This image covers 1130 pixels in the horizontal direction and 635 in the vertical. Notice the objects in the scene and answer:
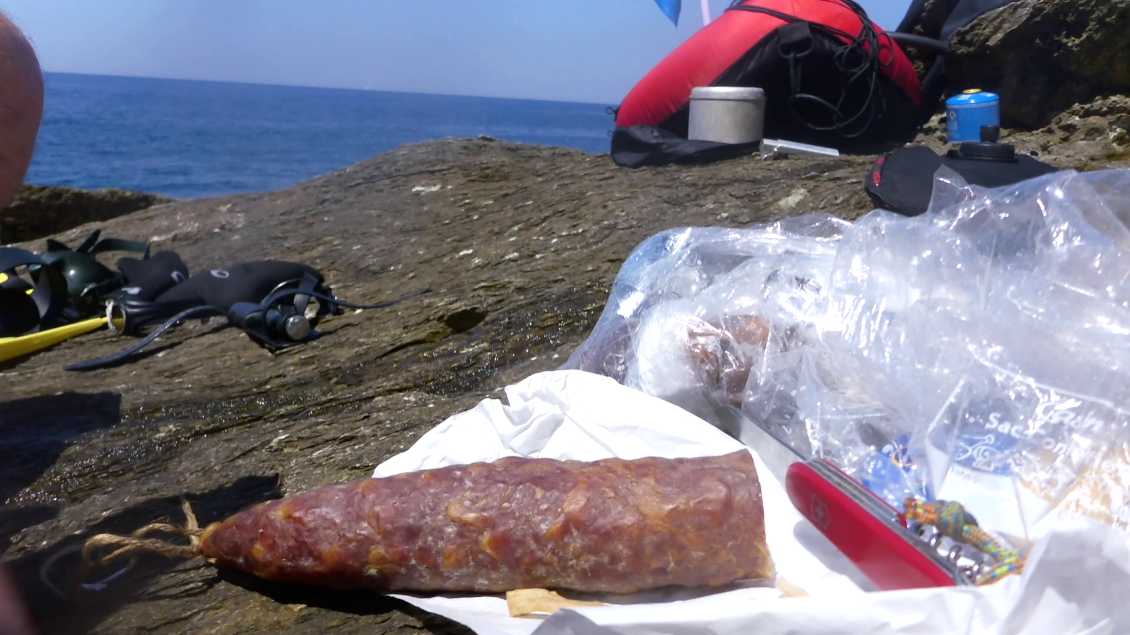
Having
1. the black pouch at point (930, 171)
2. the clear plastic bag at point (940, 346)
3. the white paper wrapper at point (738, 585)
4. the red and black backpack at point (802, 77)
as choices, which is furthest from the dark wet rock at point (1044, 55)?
the white paper wrapper at point (738, 585)

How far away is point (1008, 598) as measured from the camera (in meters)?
0.98

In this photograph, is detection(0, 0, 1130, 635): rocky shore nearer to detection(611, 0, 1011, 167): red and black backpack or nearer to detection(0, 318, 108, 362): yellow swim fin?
detection(0, 318, 108, 362): yellow swim fin

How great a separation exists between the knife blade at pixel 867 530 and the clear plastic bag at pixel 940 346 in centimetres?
12

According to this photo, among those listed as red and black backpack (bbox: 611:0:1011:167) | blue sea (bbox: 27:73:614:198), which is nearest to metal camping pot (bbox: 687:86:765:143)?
red and black backpack (bbox: 611:0:1011:167)

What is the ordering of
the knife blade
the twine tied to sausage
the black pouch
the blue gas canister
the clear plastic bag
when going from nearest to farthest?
the knife blade < the clear plastic bag < the twine tied to sausage < the black pouch < the blue gas canister

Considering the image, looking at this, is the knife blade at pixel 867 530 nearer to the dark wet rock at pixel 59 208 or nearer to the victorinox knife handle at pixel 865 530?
the victorinox knife handle at pixel 865 530

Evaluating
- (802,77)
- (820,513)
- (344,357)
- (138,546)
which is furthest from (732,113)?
(138,546)

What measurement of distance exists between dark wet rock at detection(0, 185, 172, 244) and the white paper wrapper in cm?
574

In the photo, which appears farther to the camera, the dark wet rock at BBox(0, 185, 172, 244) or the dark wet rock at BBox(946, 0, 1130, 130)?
the dark wet rock at BBox(0, 185, 172, 244)

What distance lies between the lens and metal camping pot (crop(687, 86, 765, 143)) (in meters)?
3.96

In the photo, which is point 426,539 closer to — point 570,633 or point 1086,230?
point 570,633

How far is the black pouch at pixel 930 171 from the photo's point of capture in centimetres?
241

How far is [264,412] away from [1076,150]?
3099 millimetres

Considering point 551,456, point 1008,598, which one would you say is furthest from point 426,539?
point 1008,598
